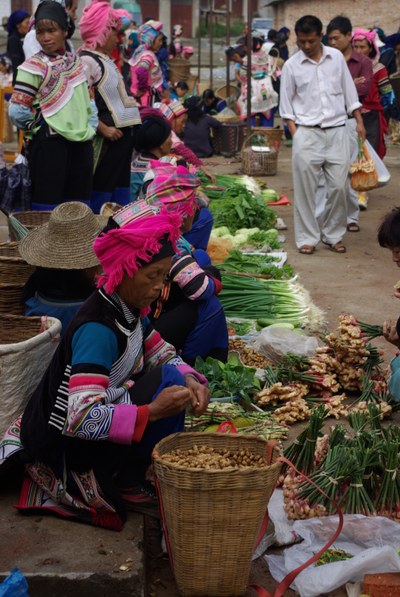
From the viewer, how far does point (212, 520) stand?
118 inches

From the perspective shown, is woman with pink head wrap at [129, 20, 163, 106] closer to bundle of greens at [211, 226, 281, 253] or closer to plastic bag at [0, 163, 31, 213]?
bundle of greens at [211, 226, 281, 253]

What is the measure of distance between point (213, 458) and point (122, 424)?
1.15 feet

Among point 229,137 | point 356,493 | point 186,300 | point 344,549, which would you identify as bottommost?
point 229,137

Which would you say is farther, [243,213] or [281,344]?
[243,213]

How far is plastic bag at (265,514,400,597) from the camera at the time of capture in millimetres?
3150

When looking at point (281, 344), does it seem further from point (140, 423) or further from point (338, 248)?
point (338, 248)

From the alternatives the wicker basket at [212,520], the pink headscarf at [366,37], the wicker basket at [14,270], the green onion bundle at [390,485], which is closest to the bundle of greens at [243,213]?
the pink headscarf at [366,37]

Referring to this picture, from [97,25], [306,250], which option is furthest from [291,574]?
[306,250]

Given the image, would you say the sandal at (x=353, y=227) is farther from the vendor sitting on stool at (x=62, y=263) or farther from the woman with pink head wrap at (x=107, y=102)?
the vendor sitting on stool at (x=62, y=263)

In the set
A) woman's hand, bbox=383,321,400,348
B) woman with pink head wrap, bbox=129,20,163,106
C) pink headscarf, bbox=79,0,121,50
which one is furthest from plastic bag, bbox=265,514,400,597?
woman with pink head wrap, bbox=129,20,163,106

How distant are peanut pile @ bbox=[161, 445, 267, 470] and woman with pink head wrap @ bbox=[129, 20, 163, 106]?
8108 millimetres

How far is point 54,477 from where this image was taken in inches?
134

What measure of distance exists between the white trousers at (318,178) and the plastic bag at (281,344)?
10.1 ft

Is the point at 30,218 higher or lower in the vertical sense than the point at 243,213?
higher
